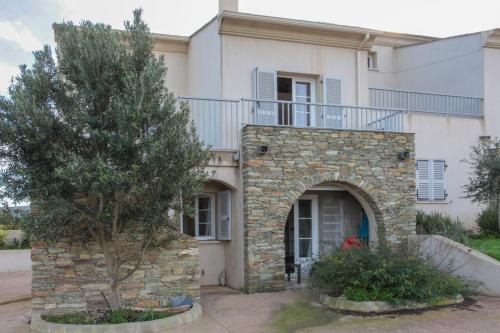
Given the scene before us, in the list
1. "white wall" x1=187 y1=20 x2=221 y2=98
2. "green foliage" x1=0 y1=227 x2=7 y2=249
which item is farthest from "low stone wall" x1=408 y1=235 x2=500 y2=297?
"green foliage" x1=0 y1=227 x2=7 y2=249

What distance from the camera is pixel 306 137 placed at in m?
11.7

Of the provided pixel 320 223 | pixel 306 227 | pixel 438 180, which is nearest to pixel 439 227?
pixel 438 180

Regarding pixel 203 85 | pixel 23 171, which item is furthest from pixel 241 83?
pixel 23 171

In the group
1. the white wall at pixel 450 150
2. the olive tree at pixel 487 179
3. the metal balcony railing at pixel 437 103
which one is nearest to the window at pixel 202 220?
the white wall at pixel 450 150

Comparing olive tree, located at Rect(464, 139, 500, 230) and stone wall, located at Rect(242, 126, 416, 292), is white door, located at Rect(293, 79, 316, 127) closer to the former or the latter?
stone wall, located at Rect(242, 126, 416, 292)

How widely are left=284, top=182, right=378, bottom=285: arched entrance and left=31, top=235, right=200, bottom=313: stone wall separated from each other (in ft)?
13.2

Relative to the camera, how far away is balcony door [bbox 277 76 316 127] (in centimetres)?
1343

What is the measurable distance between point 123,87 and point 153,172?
4.65 feet

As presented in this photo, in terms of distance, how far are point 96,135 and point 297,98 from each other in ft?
23.1

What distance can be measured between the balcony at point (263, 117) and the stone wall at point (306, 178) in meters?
0.64

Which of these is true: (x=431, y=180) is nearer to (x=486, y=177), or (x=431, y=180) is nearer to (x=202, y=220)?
(x=486, y=177)

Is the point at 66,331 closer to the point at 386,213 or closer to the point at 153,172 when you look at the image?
the point at 153,172

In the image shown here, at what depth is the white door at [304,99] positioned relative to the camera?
44.4ft

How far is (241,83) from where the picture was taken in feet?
43.2
